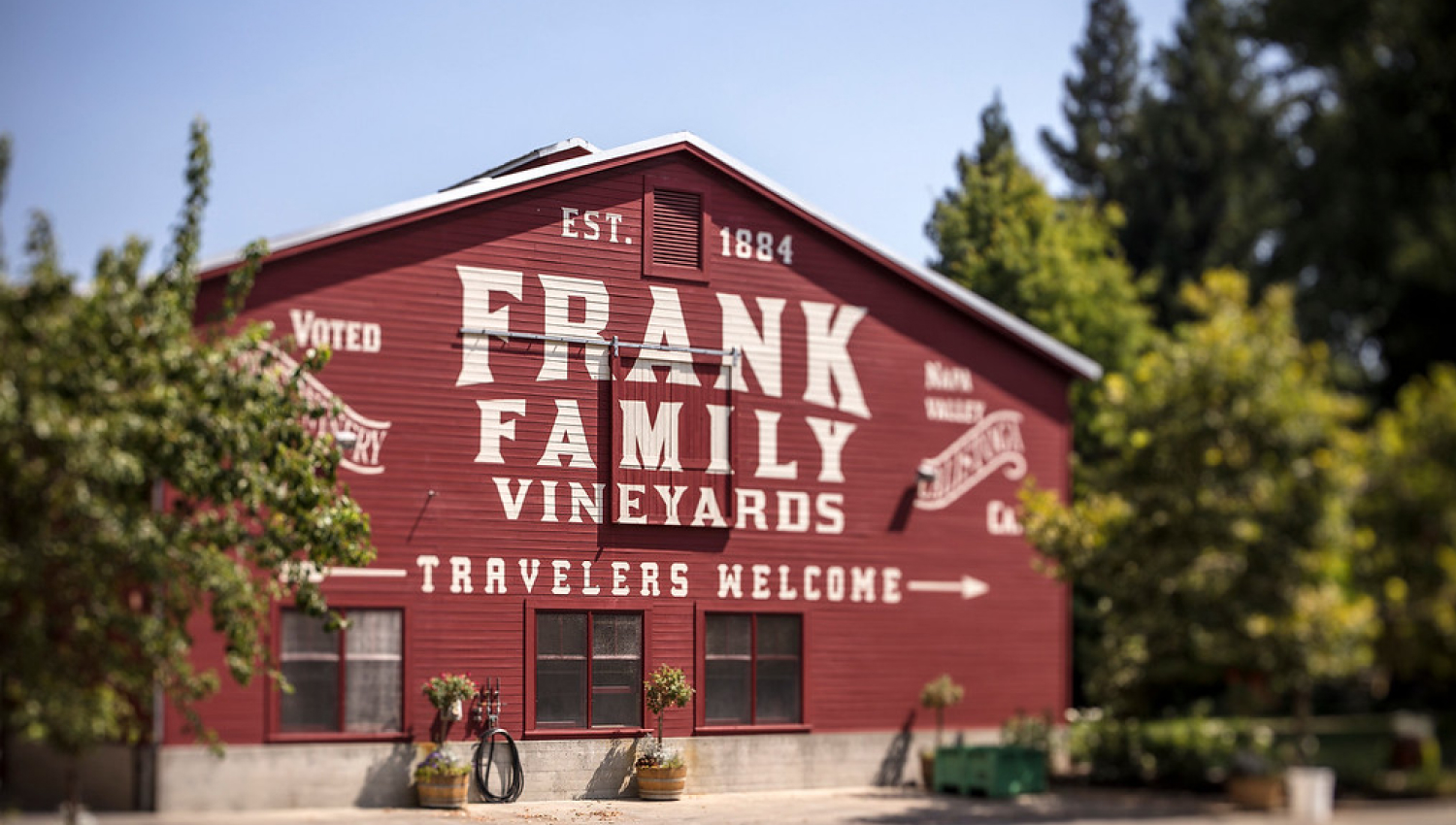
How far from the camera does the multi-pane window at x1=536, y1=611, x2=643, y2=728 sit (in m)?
27.8

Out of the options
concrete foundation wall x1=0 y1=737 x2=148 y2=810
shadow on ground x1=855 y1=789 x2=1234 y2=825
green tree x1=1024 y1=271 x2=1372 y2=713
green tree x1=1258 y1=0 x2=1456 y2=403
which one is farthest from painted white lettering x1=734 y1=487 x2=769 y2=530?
green tree x1=1258 y1=0 x2=1456 y2=403

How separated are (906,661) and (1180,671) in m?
6.46

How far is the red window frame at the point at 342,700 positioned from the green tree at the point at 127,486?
2.32 m

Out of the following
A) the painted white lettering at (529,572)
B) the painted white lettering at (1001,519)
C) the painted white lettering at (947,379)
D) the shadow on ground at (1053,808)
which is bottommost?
the shadow on ground at (1053,808)

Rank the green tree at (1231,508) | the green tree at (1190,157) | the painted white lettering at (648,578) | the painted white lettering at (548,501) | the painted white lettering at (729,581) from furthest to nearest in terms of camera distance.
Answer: the green tree at (1190,157)
the painted white lettering at (729,581)
the painted white lettering at (648,578)
the painted white lettering at (548,501)
the green tree at (1231,508)

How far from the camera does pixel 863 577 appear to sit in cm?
3095

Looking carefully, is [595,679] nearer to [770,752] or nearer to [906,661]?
[770,752]

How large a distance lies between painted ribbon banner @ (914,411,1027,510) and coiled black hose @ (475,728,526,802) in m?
9.39

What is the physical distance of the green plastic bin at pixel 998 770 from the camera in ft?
94.3

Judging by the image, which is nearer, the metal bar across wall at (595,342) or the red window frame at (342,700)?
the red window frame at (342,700)

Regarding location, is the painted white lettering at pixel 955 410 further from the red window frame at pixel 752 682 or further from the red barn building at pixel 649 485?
the red window frame at pixel 752 682

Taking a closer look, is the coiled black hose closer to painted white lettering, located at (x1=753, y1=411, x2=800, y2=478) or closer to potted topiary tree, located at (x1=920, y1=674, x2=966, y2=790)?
painted white lettering, located at (x1=753, y1=411, x2=800, y2=478)

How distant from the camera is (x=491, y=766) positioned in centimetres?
2678

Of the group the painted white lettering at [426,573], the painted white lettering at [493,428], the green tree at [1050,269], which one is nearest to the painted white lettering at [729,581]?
the painted white lettering at [493,428]
